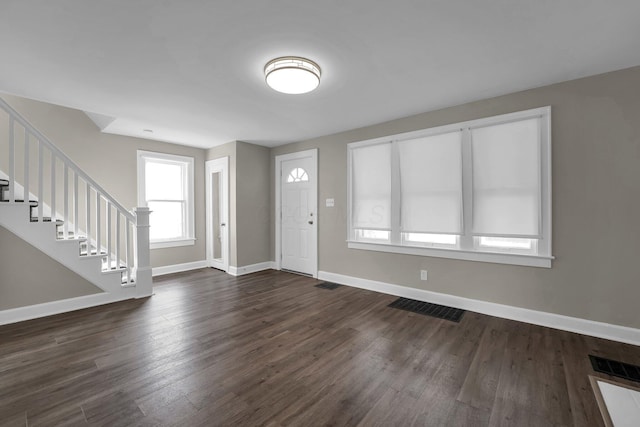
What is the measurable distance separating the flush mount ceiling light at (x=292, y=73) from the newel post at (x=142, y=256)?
2.91 meters

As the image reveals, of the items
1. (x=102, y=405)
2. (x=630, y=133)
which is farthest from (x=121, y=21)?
(x=630, y=133)

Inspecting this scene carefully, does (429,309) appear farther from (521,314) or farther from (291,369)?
(291,369)

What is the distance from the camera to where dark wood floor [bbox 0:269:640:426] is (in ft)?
5.49

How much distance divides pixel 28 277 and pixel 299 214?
3.71 m

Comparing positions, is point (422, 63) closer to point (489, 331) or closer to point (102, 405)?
point (489, 331)

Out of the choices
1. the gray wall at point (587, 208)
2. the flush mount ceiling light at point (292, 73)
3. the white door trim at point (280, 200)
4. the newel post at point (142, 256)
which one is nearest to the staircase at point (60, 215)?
the newel post at point (142, 256)

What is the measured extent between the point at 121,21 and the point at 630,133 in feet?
14.3

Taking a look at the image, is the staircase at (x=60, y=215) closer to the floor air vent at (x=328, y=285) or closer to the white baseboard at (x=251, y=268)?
the white baseboard at (x=251, y=268)

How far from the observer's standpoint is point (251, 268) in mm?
5344

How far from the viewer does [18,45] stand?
2.14 metres

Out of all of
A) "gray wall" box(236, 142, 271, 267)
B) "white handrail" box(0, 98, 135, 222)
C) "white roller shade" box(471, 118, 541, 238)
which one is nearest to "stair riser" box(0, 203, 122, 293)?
"white handrail" box(0, 98, 135, 222)

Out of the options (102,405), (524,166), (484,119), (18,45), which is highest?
(18,45)

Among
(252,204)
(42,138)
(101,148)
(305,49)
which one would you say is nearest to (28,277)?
(42,138)

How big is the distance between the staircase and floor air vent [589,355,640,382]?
505 cm
